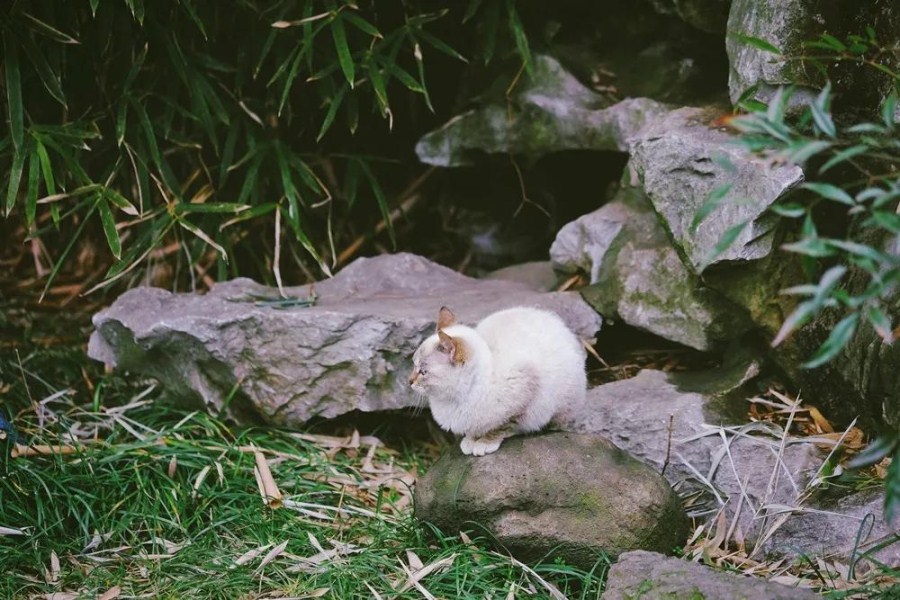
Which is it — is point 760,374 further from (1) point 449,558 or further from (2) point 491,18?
(2) point 491,18

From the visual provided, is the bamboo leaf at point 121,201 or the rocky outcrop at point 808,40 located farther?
the bamboo leaf at point 121,201

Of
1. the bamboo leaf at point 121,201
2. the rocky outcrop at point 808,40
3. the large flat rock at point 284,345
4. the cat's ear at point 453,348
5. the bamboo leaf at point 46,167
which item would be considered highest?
the rocky outcrop at point 808,40

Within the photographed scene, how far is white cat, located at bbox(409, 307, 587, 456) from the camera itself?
3.43 metres

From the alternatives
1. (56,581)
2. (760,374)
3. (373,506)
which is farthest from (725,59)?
(56,581)

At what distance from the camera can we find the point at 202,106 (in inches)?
186

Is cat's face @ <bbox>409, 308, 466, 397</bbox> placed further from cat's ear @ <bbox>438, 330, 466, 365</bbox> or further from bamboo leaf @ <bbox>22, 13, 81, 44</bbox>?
bamboo leaf @ <bbox>22, 13, 81, 44</bbox>

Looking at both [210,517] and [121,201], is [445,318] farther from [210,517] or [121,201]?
[121,201]

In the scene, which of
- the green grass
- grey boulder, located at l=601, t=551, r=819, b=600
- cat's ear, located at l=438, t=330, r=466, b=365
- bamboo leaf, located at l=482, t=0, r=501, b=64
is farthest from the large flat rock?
grey boulder, located at l=601, t=551, r=819, b=600

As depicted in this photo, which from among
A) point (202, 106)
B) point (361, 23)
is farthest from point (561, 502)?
point (202, 106)

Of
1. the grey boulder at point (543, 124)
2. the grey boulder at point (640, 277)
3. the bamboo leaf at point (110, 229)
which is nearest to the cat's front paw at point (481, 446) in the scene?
the grey boulder at point (640, 277)

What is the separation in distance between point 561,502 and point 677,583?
1.89ft

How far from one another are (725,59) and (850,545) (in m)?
2.21

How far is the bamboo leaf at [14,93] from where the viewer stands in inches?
170

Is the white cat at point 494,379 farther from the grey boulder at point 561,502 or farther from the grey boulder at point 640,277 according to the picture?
the grey boulder at point 640,277
